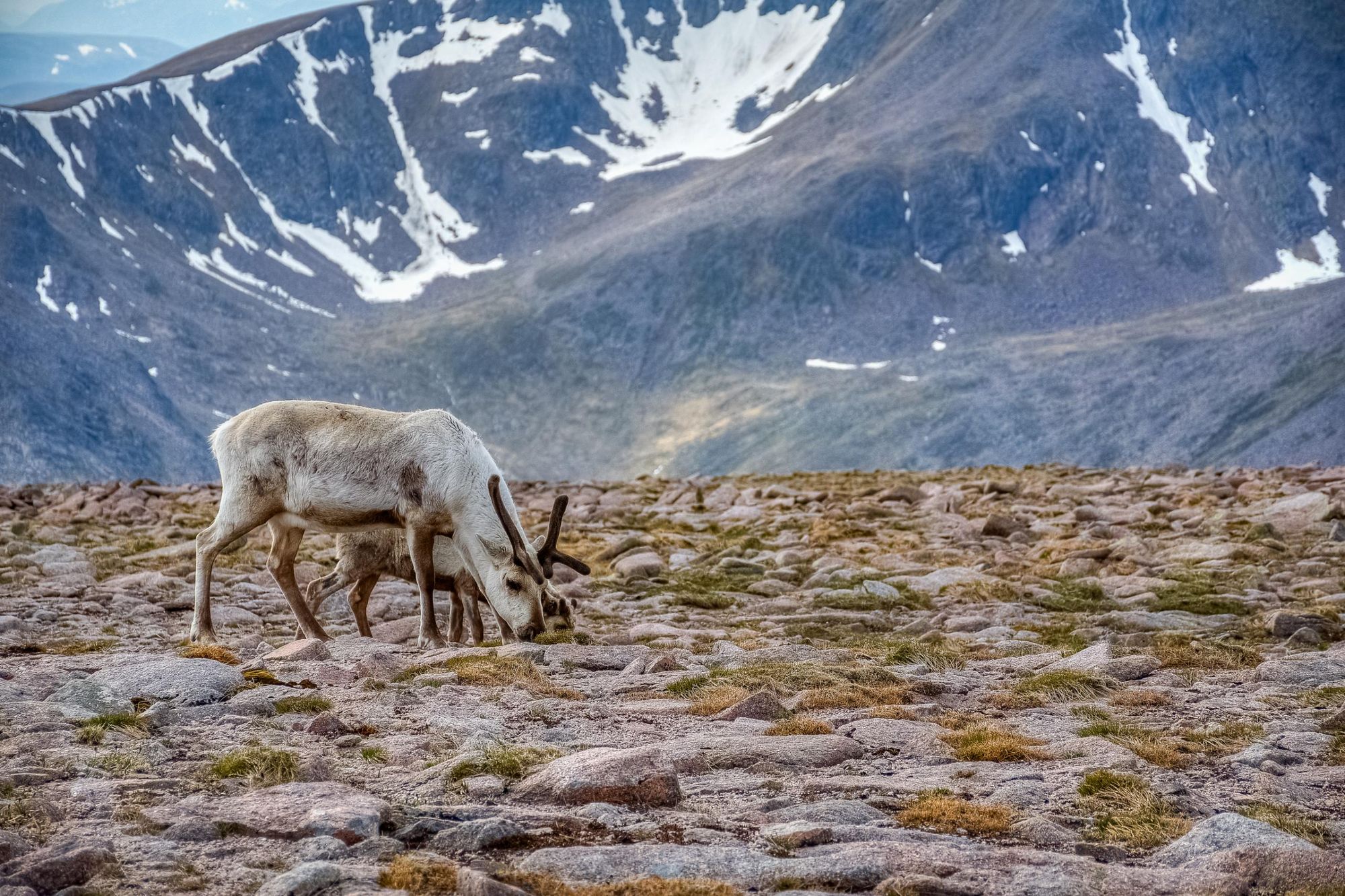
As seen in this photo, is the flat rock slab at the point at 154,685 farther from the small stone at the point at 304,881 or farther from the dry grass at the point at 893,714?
the dry grass at the point at 893,714

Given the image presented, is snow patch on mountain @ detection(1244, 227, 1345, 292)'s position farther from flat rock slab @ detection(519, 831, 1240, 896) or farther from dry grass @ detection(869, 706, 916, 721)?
flat rock slab @ detection(519, 831, 1240, 896)

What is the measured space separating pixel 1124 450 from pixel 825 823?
132 m

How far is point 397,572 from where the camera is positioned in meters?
16.4

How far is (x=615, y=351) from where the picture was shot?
561 feet

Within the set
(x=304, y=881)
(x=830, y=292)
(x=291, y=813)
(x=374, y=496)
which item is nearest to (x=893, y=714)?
(x=291, y=813)

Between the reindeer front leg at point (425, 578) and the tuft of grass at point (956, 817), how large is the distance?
8089 mm

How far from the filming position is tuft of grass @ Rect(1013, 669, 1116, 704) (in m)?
11.1

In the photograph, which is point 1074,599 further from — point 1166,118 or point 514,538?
point 1166,118

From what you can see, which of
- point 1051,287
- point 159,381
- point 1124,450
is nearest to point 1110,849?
point 1124,450

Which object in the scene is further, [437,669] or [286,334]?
[286,334]

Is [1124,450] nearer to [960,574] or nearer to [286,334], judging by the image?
[286,334]

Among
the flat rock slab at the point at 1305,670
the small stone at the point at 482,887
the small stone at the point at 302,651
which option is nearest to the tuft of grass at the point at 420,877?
the small stone at the point at 482,887

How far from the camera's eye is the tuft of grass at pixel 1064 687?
11.1 meters

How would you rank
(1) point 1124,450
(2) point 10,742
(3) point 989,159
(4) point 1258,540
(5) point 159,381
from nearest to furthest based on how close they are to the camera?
(2) point 10,742, (4) point 1258,540, (1) point 1124,450, (5) point 159,381, (3) point 989,159
